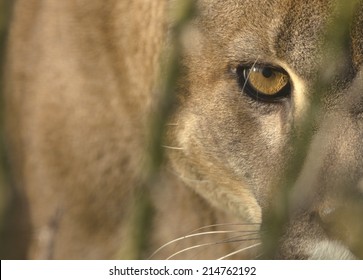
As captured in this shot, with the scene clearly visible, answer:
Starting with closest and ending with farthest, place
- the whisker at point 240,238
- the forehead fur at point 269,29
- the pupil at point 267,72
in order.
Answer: the forehead fur at point 269,29
the pupil at point 267,72
the whisker at point 240,238

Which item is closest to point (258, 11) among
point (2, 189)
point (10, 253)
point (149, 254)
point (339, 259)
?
point (339, 259)

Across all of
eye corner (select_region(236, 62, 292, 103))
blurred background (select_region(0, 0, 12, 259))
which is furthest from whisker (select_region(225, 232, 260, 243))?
blurred background (select_region(0, 0, 12, 259))

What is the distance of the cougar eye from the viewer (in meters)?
1.66

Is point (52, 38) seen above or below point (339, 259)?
above

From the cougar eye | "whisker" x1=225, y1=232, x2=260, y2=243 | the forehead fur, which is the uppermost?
the forehead fur

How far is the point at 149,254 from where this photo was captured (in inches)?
82.2

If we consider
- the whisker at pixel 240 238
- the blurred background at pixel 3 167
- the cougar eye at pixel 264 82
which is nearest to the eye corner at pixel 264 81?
the cougar eye at pixel 264 82

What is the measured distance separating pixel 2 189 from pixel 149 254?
1.30 ft

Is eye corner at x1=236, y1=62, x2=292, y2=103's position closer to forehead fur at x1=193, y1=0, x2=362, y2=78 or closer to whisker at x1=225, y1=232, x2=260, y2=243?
forehead fur at x1=193, y1=0, x2=362, y2=78

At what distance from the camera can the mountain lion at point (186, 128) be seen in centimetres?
157

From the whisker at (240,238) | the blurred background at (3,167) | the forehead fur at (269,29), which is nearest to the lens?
the forehead fur at (269,29)

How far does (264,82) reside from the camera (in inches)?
67.2

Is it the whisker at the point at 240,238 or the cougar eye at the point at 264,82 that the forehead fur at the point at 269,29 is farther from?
the whisker at the point at 240,238

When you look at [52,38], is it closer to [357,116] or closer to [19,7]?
[19,7]
